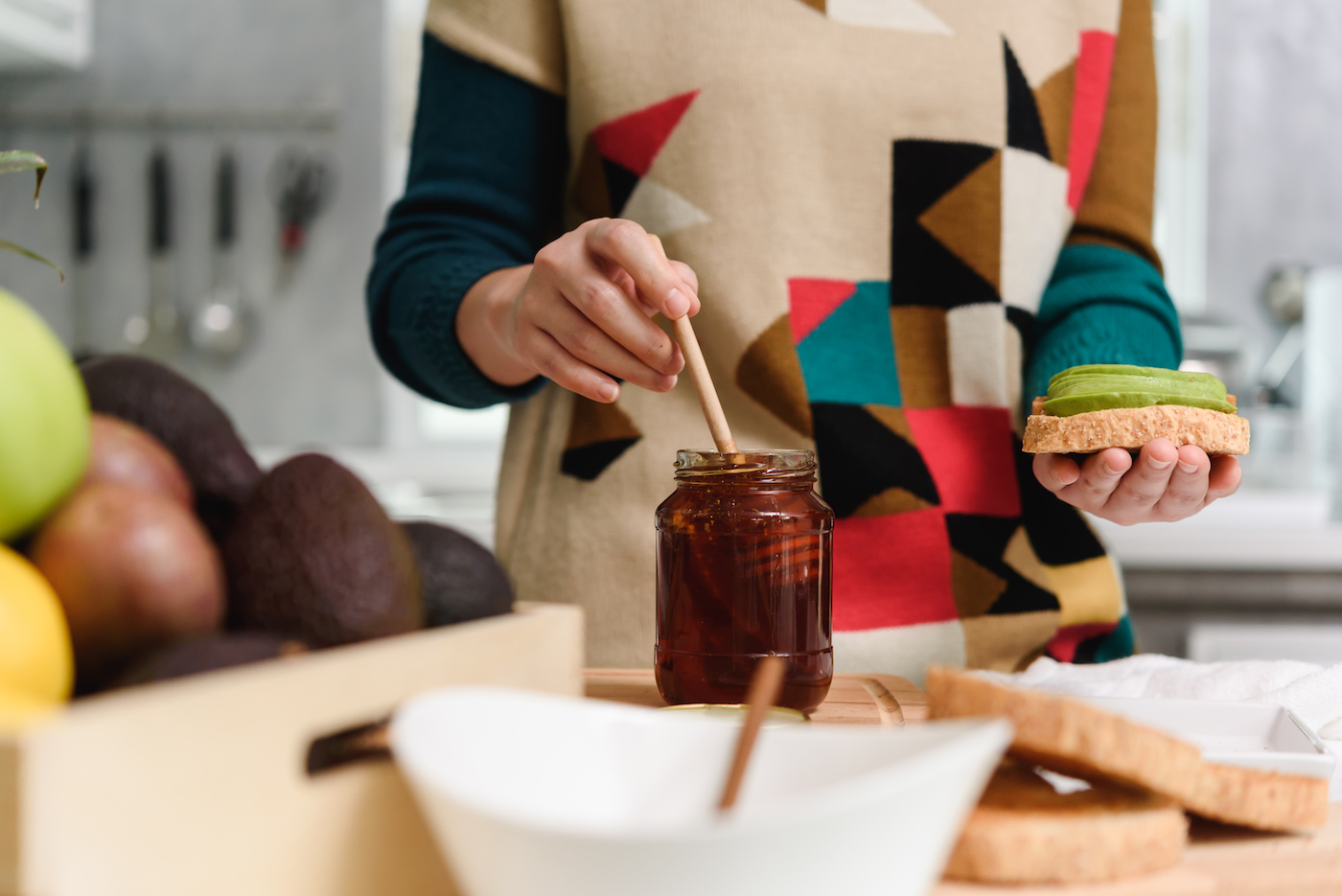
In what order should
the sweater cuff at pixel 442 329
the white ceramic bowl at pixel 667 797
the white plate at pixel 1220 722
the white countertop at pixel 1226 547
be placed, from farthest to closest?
the white countertop at pixel 1226 547
the sweater cuff at pixel 442 329
the white plate at pixel 1220 722
the white ceramic bowl at pixel 667 797

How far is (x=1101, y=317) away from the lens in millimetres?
1038

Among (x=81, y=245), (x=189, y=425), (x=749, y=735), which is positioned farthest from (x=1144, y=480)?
(x=81, y=245)

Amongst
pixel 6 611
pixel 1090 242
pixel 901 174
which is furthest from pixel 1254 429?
pixel 6 611

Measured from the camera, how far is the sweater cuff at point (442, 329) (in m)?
0.99

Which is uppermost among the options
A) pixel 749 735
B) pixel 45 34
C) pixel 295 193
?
pixel 45 34

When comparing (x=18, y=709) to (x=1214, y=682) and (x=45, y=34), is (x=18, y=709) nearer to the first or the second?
(x=1214, y=682)

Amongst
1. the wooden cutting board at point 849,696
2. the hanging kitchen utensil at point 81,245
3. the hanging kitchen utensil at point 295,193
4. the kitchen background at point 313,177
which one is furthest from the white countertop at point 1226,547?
the hanging kitchen utensil at point 81,245

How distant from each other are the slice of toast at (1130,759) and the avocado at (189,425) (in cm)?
33

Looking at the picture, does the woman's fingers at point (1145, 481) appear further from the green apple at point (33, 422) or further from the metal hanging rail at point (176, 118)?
the metal hanging rail at point (176, 118)

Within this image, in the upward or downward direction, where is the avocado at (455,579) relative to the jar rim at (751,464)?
downward

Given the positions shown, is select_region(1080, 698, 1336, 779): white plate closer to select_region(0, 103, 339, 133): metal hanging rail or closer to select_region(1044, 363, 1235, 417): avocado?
select_region(1044, 363, 1235, 417): avocado

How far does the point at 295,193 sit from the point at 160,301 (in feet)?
1.39

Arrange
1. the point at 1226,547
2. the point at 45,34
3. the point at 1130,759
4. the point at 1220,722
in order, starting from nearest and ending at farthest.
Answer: the point at 1130,759, the point at 1220,722, the point at 1226,547, the point at 45,34

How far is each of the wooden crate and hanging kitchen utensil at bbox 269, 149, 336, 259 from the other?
7.59 feet
